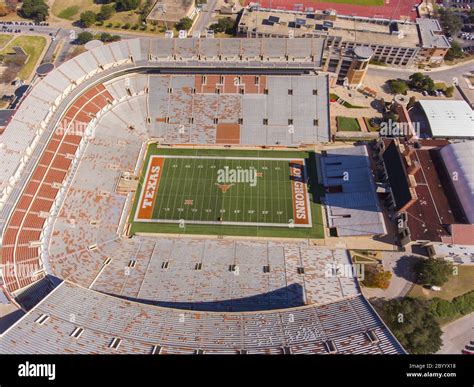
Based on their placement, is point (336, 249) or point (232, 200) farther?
point (232, 200)

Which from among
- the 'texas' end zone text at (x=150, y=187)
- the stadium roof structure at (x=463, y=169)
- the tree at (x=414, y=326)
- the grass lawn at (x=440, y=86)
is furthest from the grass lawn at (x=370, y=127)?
the 'texas' end zone text at (x=150, y=187)

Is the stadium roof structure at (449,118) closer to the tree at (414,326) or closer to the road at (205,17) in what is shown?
the tree at (414,326)

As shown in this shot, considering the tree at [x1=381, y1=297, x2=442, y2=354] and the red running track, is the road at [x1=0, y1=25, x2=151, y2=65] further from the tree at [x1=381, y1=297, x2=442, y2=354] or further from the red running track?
the tree at [x1=381, y1=297, x2=442, y2=354]

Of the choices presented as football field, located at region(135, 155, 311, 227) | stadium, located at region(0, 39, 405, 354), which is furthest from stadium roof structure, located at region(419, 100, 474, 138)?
football field, located at region(135, 155, 311, 227)
